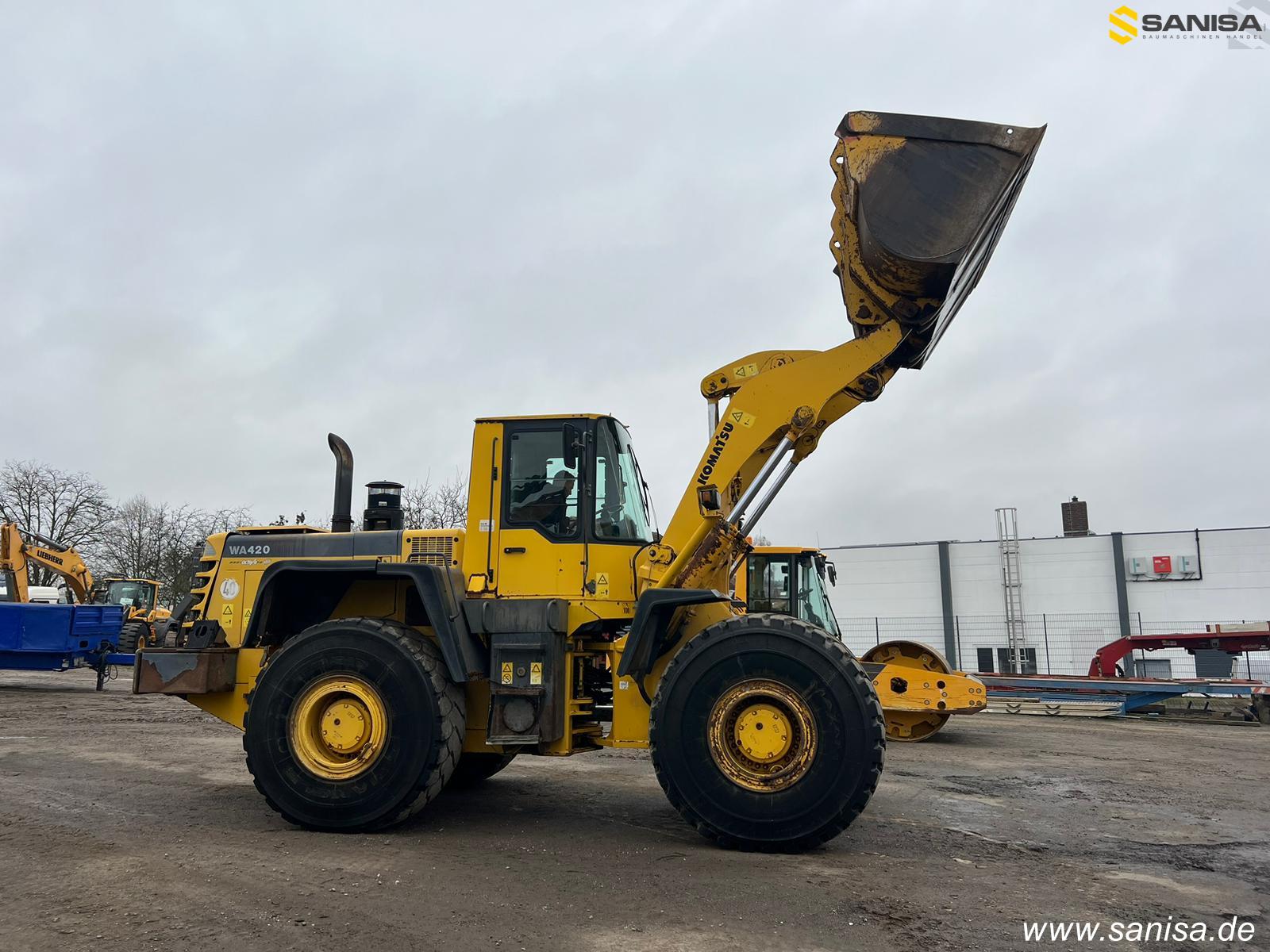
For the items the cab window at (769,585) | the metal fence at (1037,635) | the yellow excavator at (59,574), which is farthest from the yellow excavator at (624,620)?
the metal fence at (1037,635)

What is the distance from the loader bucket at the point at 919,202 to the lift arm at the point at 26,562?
21643 millimetres

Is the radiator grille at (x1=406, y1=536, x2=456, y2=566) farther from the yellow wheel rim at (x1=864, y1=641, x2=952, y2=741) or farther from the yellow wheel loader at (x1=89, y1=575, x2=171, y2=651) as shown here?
the yellow wheel loader at (x1=89, y1=575, x2=171, y2=651)

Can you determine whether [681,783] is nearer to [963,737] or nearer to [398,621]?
[398,621]

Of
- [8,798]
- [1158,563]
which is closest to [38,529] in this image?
[8,798]

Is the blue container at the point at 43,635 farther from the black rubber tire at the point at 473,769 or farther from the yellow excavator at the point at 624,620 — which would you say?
the black rubber tire at the point at 473,769

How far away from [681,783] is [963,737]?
9240 mm

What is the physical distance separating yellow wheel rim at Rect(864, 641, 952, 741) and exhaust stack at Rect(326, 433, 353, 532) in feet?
26.7

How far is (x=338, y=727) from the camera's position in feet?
21.1

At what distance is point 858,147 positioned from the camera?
261 inches

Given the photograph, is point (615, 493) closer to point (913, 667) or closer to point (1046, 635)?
point (913, 667)

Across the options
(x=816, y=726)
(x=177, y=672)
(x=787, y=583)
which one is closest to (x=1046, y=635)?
(x=787, y=583)

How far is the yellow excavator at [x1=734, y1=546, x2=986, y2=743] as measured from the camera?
41.5ft

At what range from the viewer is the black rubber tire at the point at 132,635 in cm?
2271

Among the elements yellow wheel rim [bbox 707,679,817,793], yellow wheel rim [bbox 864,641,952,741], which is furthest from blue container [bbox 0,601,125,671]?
yellow wheel rim [bbox 707,679,817,793]
